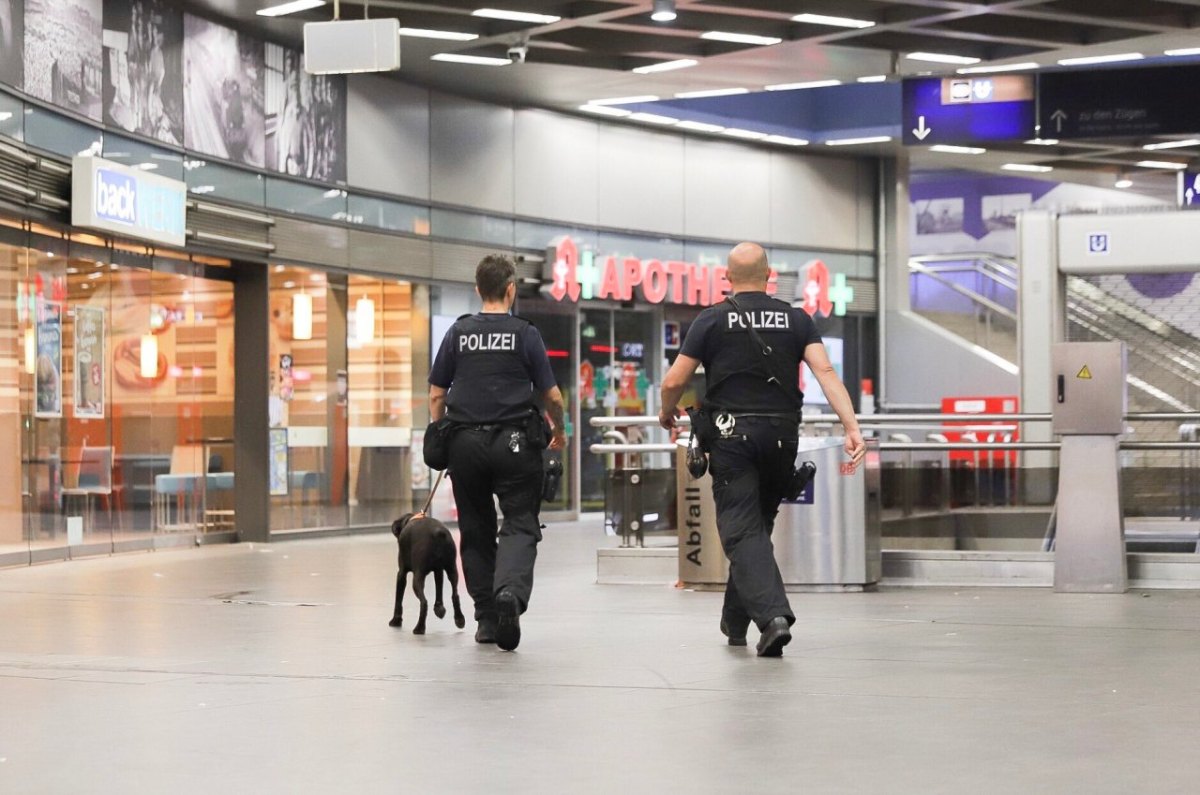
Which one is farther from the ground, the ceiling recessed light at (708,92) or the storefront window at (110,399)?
the ceiling recessed light at (708,92)

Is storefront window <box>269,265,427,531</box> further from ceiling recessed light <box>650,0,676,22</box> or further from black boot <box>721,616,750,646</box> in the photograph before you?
black boot <box>721,616,750,646</box>

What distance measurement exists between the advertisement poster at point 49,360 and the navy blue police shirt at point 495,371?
26.7 feet

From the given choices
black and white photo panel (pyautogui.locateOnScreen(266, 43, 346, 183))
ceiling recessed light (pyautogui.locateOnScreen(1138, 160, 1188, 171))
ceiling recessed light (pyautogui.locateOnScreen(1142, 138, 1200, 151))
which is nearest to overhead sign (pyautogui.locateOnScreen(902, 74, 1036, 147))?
black and white photo panel (pyautogui.locateOnScreen(266, 43, 346, 183))

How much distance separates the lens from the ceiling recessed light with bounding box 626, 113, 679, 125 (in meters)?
24.9

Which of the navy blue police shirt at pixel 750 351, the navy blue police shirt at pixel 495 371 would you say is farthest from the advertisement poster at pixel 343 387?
the navy blue police shirt at pixel 750 351

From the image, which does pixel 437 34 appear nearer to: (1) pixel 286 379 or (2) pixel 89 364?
(1) pixel 286 379

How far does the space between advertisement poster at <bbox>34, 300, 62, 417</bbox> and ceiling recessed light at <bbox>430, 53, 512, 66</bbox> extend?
589 cm

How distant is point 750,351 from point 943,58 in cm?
1343

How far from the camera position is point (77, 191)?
1544 cm

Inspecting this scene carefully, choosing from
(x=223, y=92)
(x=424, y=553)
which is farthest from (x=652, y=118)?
(x=424, y=553)

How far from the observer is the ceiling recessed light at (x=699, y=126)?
84.5ft

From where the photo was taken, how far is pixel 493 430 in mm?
8203

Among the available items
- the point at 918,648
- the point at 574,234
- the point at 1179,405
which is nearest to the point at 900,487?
the point at 1179,405

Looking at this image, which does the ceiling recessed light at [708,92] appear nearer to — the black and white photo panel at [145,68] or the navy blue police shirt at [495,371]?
the black and white photo panel at [145,68]
